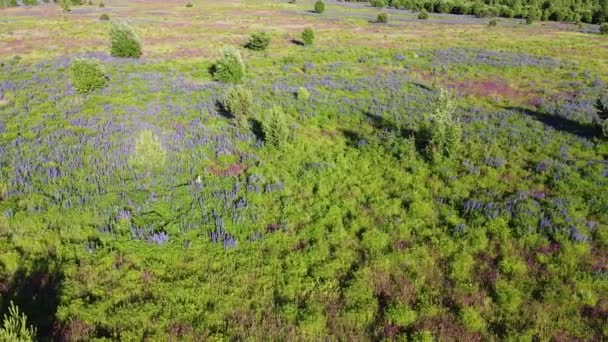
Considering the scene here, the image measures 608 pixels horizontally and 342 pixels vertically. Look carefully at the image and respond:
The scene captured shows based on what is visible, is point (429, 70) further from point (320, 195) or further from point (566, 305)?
point (566, 305)

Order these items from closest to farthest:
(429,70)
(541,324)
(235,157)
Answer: (541,324) → (235,157) → (429,70)

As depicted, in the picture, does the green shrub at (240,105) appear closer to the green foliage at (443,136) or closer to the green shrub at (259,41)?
the green foliage at (443,136)

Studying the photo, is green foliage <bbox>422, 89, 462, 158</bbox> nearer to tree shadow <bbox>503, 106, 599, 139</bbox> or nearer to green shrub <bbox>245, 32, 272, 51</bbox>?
tree shadow <bbox>503, 106, 599, 139</bbox>

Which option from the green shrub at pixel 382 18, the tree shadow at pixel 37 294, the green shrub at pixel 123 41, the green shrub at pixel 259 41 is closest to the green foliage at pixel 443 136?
the tree shadow at pixel 37 294

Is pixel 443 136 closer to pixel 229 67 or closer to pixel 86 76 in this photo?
pixel 229 67

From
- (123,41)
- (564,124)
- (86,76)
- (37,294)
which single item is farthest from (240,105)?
(123,41)

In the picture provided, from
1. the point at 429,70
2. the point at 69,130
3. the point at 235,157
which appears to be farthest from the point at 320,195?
the point at 429,70

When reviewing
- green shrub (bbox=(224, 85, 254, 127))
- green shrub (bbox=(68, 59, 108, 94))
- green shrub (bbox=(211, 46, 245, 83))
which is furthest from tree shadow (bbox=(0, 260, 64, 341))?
green shrub (bbox=(211, 46, 245, 83))
